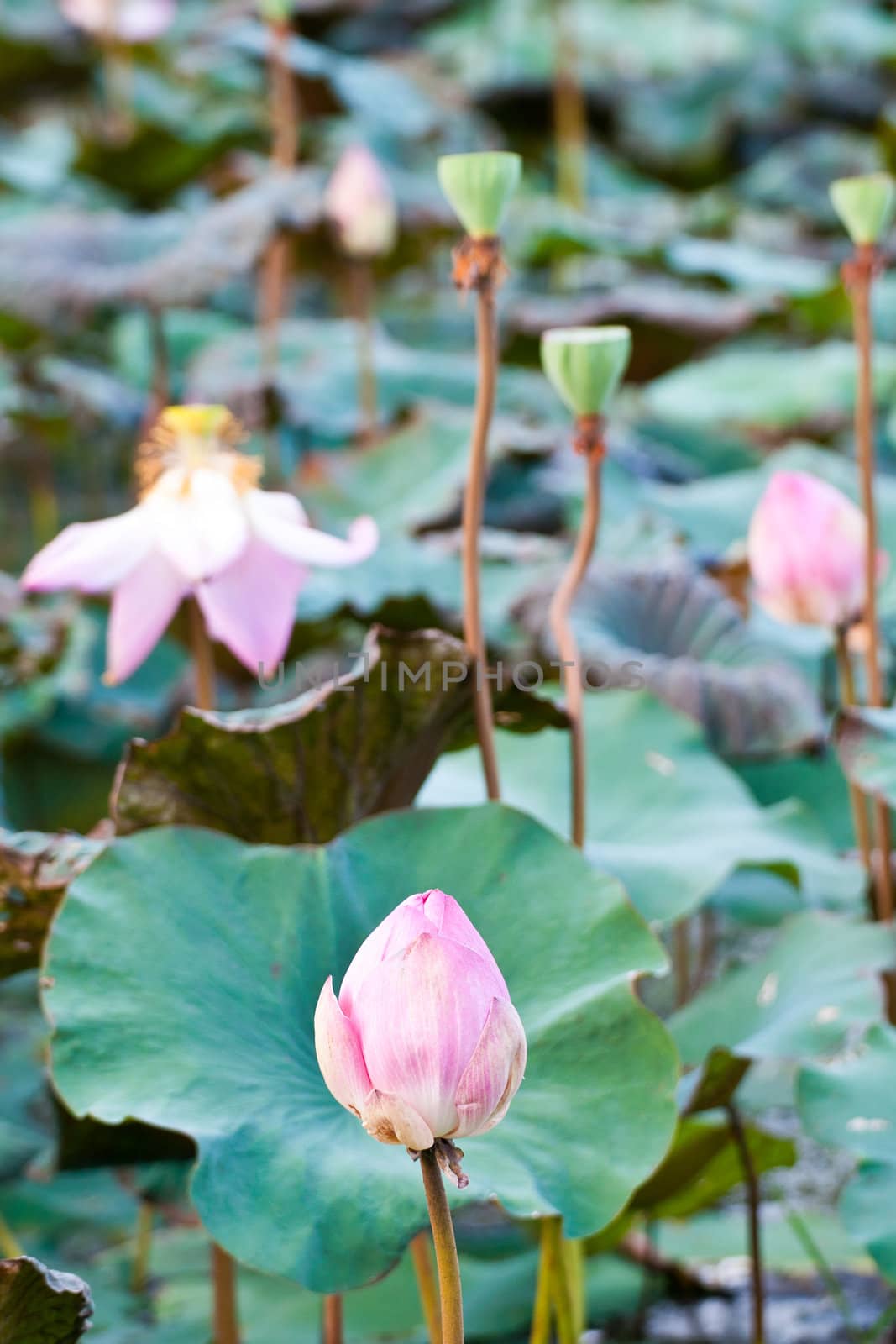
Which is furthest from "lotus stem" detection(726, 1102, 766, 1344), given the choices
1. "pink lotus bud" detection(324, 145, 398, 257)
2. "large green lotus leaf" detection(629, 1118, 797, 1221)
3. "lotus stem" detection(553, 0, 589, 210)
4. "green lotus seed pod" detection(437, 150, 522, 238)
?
"lotus stem" detection(553, 0, 589, 210)

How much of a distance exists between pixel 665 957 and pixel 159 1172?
489mm

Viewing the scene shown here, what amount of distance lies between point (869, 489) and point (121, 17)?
211cm

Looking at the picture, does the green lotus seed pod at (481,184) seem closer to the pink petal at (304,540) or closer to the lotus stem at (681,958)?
the pink petal at (304,540)

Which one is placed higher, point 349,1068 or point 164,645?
point 349,1068

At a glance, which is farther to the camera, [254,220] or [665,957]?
[254,220]

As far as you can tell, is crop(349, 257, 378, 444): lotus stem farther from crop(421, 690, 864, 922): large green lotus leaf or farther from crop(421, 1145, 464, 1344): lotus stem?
crop(421, 1145, 464, 1344): lotus stem

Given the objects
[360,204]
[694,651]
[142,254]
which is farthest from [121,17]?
[694,651]

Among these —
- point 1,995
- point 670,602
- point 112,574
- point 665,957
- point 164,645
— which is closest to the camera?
point 665,957

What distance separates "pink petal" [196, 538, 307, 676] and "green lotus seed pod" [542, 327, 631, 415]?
187 mm

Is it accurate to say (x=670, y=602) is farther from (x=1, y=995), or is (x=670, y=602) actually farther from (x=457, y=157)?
(x=1, y=995)

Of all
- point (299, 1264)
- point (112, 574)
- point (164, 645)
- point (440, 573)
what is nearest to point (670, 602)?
point (440, 573)

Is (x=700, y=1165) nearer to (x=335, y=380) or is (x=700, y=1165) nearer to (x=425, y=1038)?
(x=425, y=1038)

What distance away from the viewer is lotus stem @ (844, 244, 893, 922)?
770mm

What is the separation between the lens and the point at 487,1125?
430 mm
